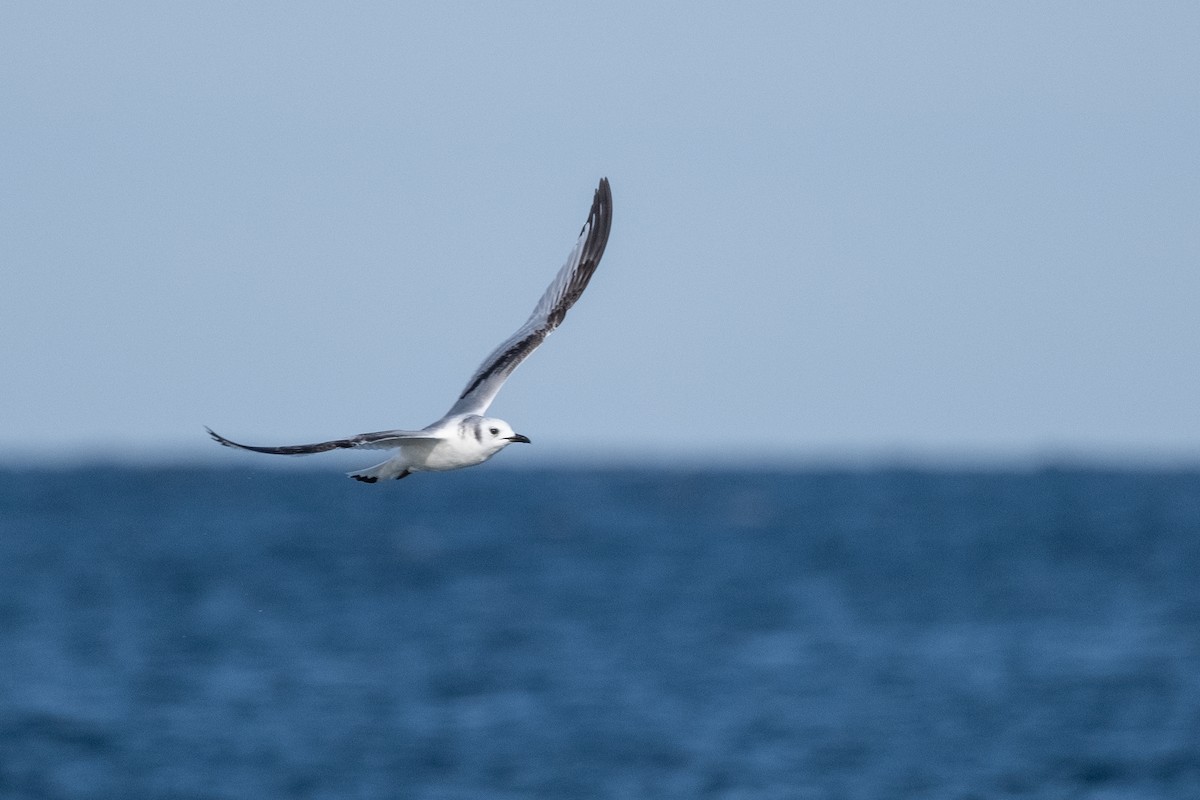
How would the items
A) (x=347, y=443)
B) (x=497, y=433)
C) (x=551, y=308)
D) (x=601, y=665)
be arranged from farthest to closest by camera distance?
(x=601, y=665) < (x=551, y=308) < (x=497, y=433) < (x=347, y=443)

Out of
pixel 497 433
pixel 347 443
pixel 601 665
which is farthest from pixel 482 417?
pixel 601 665

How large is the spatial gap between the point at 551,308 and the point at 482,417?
1.92 m

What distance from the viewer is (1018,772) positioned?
28094 mm

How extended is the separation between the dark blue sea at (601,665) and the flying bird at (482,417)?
1273 centimetres

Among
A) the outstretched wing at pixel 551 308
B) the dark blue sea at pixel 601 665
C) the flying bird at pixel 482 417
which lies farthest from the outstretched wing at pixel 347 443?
the dark blue sea at pixel 601 665

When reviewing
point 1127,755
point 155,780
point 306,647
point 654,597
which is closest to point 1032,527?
point 654,597

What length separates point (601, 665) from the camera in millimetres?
37969

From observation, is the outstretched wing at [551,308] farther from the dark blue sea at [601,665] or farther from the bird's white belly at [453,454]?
the dark blue sea at [601,665]

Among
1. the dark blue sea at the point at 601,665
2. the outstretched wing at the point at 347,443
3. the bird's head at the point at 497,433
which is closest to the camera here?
the outstretched wing at the point at 347,443

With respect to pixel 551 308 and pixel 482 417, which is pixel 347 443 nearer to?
pixel 482 417

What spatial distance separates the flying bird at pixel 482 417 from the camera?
41.4 feet

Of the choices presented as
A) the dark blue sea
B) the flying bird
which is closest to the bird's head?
the flying bird

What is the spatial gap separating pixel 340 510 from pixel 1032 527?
37563 millimetres

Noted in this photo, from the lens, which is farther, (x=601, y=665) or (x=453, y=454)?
(x=601, y=665)
